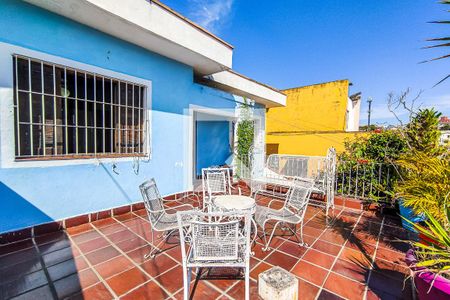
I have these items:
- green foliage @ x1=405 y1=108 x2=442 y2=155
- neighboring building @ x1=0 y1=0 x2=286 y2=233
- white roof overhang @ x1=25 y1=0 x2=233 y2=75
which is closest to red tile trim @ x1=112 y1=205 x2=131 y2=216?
neighboring building @ x1=0 y1=0 x2=286 y2=233

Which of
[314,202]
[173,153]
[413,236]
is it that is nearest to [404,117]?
[413,236]

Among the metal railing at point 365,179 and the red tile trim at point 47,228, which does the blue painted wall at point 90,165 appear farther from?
the metal railing at point 365,179

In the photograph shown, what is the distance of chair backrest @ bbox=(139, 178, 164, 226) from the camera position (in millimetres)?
2601

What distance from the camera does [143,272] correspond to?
94.6 inches

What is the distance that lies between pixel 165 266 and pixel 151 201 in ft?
2.86

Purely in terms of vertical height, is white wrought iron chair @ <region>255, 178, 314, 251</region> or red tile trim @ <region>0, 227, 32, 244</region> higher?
white wrought iron chair @ <region>255, 178, 314, 251</region>

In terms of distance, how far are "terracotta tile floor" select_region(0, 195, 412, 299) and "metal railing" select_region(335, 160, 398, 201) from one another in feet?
4.23

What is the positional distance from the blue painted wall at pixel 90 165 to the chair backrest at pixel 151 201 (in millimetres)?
1632

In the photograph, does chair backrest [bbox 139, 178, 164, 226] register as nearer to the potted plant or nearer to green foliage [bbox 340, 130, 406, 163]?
the potted plant

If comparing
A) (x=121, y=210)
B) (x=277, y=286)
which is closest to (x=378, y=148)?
(x=277, y=286)

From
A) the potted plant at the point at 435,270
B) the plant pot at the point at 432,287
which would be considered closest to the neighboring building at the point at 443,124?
the potted plant at the point at 435,270

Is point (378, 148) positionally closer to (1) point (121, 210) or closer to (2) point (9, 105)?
(1) point (121, 210)

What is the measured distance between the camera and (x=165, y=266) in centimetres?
253

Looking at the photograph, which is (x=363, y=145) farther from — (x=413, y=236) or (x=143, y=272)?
(x=143, y=272)
